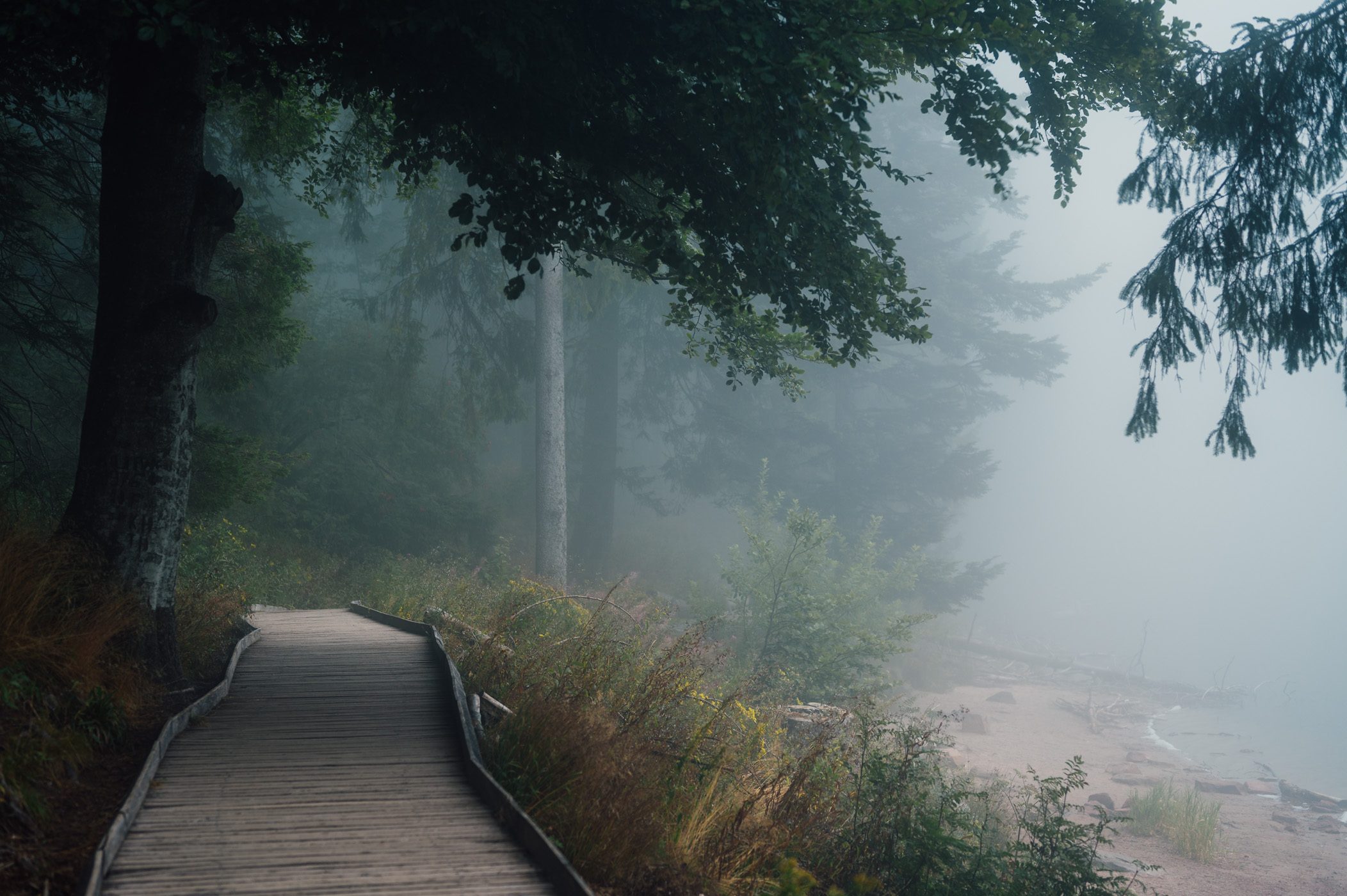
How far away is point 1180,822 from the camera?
14398 mm

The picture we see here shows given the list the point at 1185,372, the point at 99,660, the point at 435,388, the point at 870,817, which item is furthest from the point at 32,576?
the point at 1185,372

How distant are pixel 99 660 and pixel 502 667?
3180 millimetres

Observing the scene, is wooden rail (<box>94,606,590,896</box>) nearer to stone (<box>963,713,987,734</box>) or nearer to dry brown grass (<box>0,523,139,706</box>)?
dry brown grass (<box>0,523,139,706</box>)

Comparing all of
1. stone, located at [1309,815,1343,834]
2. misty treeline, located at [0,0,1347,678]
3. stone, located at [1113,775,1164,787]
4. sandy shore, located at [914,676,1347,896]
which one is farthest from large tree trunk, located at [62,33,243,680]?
stone, located at [1309,815,1343,834]

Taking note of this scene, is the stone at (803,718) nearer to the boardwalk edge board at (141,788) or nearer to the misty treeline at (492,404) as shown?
the misty treeline at (492,404)

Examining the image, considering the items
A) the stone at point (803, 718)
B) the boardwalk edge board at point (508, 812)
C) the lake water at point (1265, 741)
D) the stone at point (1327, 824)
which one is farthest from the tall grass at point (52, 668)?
the lake water at point (1265, 741)

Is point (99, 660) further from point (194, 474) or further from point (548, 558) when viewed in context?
point (548, 558)

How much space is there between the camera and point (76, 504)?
5895 millimetres

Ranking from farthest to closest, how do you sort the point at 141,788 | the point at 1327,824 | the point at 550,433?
the point at 550,433 < the point at 1327,824 < the point at 141,788

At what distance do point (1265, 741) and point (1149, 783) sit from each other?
71.2 feet

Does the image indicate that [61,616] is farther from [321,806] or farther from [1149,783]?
[1149,783]

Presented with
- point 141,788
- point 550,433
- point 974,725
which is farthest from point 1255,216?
point 974,725

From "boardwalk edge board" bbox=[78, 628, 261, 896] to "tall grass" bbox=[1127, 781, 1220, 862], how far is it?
13.8 metres

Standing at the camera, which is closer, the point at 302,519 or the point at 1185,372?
the point at 302,519
